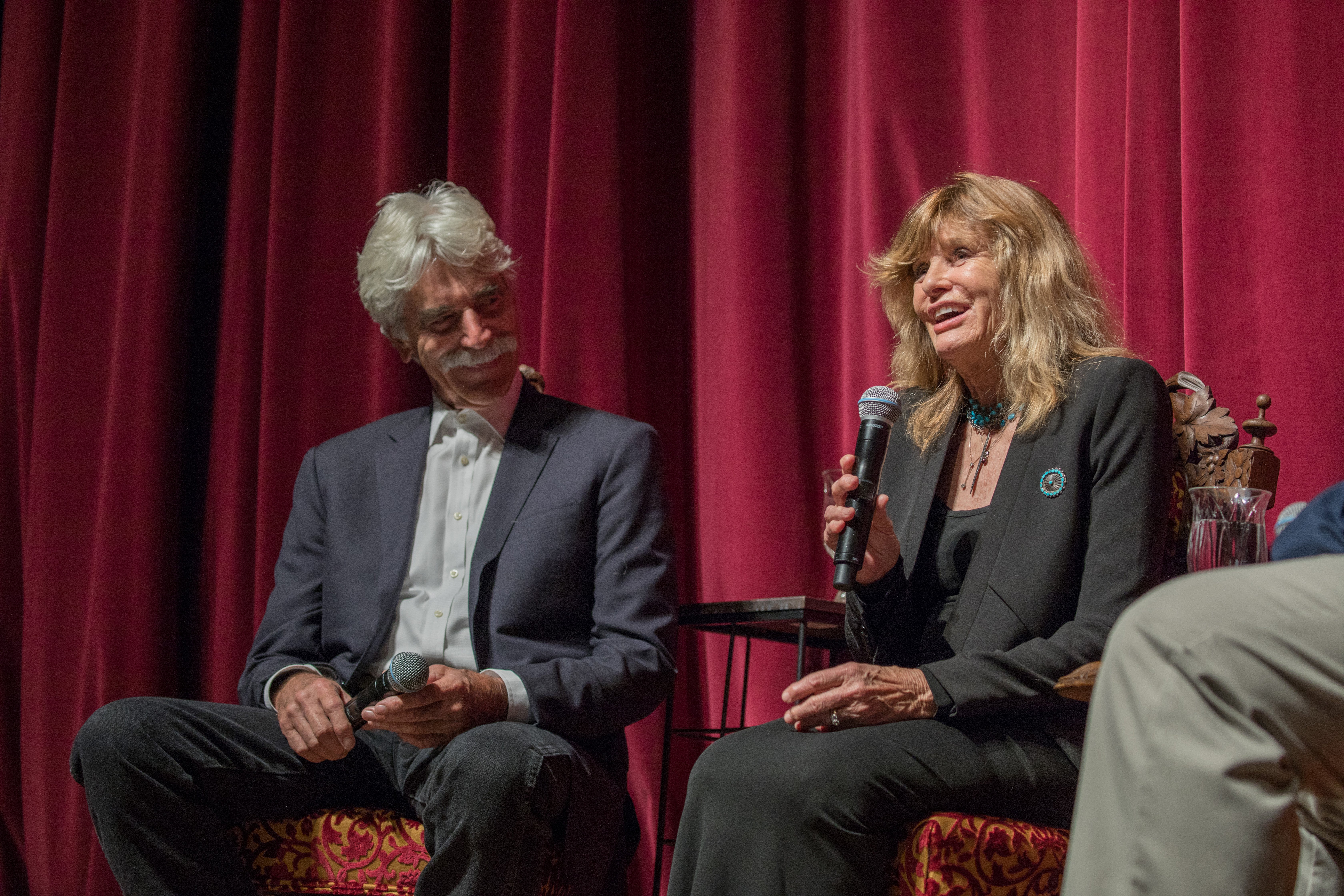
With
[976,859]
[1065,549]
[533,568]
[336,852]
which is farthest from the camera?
[533,568]

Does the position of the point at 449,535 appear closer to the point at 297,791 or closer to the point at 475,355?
the point at 475,355

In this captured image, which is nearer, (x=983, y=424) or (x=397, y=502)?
(x=983, y=424)

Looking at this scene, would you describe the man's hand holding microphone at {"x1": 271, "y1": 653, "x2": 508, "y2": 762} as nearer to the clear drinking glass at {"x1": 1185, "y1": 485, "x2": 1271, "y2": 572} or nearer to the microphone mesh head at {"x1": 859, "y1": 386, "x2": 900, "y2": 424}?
the microphone mesh head at {"x1": 859, "y1": 386, "x2": 900, "y2": 424}

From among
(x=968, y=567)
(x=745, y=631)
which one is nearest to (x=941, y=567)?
(x=968, y=567)

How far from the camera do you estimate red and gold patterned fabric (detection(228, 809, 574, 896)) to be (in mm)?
1741

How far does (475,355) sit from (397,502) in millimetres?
308

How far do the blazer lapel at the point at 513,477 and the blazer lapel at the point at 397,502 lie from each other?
135 mm

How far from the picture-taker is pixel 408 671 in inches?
62.1

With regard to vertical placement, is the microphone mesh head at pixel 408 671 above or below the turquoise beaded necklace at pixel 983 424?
below

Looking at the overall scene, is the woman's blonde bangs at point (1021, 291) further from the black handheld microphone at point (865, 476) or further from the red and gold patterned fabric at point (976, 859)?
the red and gold patterned fabric at point (976, 859)

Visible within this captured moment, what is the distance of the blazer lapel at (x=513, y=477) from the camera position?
2006mm

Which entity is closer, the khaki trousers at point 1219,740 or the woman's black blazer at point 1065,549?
the khaki trousers at point 1219,740

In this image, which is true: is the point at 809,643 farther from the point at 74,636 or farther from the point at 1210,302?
the point at 74,636

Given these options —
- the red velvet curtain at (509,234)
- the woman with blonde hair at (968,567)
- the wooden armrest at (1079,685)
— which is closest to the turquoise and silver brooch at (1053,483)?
the woman with blonde hair at (968,567)
